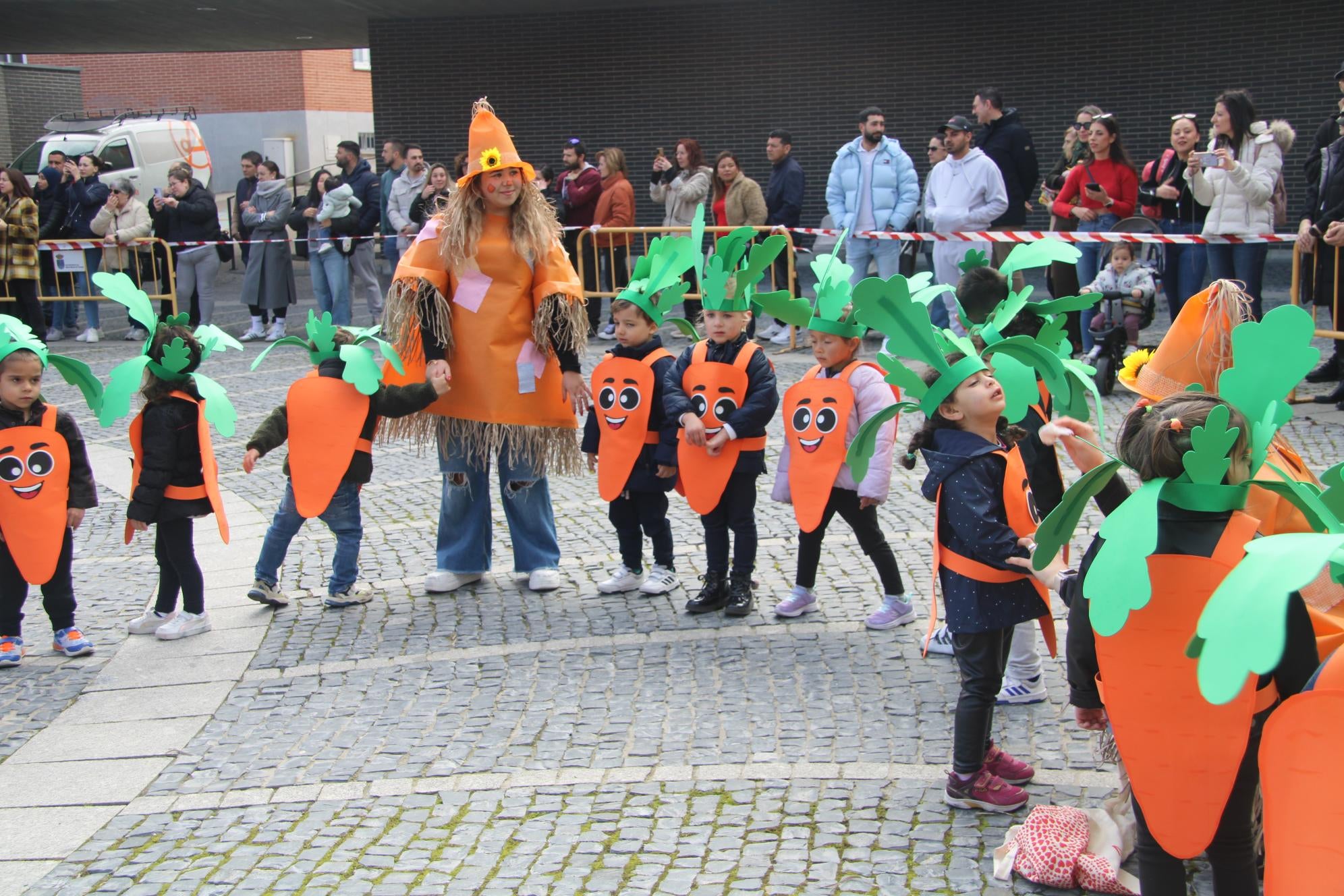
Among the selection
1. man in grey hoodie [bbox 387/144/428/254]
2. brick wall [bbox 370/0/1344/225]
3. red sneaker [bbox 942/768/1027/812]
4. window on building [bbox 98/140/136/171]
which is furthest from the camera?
window on building [bbox 98/140/136/171]

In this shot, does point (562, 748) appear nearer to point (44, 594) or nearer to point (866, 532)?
point (866, 532)

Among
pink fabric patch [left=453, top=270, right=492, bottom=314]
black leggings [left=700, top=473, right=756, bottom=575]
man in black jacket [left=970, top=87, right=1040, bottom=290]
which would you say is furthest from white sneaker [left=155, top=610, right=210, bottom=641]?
man in black jacket [left=970, top=87, right=1040, bottom=290]

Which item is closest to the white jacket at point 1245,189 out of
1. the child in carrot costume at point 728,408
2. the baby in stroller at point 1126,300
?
the baby in stroller at point 1126,300

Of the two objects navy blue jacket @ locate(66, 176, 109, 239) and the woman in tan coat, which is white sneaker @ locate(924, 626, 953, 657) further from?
navy blue jacket @ locate(66, 176, 109, 239)

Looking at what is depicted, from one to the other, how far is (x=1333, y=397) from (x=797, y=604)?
5263 mm

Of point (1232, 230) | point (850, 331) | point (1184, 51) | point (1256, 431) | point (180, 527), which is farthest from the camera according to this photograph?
point (1184, 51)

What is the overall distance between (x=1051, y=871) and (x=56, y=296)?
14.3 m

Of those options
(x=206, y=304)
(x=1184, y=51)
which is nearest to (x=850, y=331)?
(x=206, y=304)

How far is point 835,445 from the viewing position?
5195 mm

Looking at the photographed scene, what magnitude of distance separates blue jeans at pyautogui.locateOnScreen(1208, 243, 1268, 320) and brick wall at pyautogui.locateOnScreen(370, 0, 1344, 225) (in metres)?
7.86

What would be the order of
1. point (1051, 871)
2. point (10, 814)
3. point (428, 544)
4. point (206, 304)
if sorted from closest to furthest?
1. point (1051, 871)
2. point (10, 814)
3. point (428, 544)
4. point (206, 304)

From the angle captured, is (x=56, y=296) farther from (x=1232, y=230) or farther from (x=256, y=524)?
(x=1232, y=230)

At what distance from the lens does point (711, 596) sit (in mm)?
5613

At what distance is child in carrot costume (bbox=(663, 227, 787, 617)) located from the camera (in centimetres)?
543
